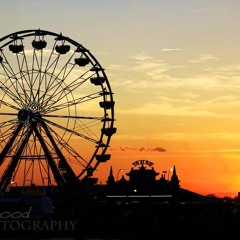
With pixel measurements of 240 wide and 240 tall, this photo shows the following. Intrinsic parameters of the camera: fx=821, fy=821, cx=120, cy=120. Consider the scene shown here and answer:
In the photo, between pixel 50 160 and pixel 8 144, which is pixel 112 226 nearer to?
pixel 50 160

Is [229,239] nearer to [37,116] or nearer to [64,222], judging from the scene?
[64,222]

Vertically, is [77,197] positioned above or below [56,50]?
below

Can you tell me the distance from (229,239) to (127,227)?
9.72 meters

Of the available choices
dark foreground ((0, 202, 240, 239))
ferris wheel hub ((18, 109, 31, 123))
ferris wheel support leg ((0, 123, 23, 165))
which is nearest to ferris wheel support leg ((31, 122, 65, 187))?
ferris wheel hub ((18, 109, 31, 123))

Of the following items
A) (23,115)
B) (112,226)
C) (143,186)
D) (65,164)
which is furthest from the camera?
(143,186)

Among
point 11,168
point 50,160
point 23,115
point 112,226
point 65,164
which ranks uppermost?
point 23,115

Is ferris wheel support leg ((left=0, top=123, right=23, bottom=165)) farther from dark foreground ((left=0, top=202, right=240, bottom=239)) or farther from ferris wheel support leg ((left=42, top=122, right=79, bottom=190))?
dark foreground ((left=0, top=202, right=240, bottom=239))

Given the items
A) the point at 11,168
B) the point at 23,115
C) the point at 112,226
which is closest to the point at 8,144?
the point at 11,168

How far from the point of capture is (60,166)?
274ft

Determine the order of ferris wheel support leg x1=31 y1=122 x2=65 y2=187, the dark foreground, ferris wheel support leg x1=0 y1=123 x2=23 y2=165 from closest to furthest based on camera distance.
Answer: the dark foreground → ferris wheel support leg x1=31 y1=122 x2=65 y2=187 → ferris wheel support leg x1=0 y1=123 x2=23 y2=165

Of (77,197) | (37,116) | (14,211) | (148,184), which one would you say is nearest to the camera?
(14,211)

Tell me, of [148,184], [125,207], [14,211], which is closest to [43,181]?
[14,211]

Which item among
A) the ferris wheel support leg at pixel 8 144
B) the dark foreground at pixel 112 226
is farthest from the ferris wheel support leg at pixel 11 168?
the dark foreground at pixel 112 226

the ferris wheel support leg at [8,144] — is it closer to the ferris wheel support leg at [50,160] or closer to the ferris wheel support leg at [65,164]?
the ferris wheel support leg at [50,160]
